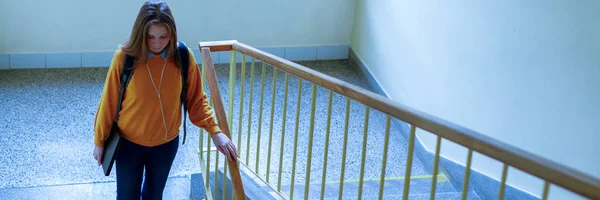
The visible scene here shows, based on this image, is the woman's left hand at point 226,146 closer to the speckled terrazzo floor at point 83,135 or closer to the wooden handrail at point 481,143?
the wooden handrail at point 481,143

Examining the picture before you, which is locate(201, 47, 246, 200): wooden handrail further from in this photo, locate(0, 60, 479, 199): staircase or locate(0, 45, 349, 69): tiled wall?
locate(0, 45, 349, 69): tiled wall

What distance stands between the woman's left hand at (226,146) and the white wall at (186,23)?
3128mm

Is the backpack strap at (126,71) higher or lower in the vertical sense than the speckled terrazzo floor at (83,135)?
higher

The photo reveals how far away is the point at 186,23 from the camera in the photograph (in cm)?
620

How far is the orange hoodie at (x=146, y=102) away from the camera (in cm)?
296

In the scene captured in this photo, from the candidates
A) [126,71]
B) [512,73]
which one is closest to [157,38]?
[126,71]

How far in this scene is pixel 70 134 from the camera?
16.3 ft

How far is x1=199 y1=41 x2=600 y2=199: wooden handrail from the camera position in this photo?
193cm

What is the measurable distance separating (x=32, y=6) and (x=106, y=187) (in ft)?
7.15

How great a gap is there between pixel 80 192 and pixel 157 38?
65.1 inches

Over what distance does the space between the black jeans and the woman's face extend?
0.43 metres

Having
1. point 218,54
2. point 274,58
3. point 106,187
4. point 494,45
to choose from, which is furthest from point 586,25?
point 218,54

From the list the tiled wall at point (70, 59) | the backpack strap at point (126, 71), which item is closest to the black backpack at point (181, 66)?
the backpack strap at point (126, 71)

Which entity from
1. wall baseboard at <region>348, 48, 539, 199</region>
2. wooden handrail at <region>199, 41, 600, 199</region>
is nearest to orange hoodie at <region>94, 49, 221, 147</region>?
wooden handrail at <region>199, 41, 600, 199</region>
